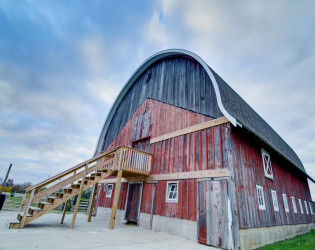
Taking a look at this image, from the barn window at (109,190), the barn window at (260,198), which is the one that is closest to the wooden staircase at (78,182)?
the barn window at (109,190)

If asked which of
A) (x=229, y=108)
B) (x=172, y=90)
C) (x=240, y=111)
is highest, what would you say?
(x=172, y=90)

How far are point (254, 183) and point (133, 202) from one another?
6389 mm

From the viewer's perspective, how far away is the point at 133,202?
9.44 metres

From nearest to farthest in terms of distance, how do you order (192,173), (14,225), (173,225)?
(14,225), (173,225), (192,173)

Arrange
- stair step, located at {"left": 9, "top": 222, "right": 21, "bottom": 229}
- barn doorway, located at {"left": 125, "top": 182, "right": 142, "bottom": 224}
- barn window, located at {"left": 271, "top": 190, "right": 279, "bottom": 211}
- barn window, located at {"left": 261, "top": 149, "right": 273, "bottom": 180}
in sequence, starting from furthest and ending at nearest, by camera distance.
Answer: barn doorway, located at {"left": 125, "top": 182, "right": 142, "bottom": 224}, barn window, located at {"left": 261, "top": 149, "right": 273, "bottom": 180}, barn window, located at {"left": 271, "top": 190, "right": 279, "bottom": 211}, stair step, located at {"left": 9, "top": 222, "right": 21, "bottom": 229}

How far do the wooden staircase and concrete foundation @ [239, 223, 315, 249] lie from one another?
5.00 m

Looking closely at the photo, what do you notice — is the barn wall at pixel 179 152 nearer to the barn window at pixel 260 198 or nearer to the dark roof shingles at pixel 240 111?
the dark roof shingles at pixel 240 111

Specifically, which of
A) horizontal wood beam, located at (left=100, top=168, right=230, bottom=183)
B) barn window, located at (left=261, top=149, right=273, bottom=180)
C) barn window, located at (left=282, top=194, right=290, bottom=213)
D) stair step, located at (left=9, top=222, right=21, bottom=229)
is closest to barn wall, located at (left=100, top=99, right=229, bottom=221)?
horizontal wood beam, located at (left=100, top=168, right=230, bottom=183)

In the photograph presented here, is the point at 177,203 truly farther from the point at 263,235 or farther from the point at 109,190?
the point at 109,190

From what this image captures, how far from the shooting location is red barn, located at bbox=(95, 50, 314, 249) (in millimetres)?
5855

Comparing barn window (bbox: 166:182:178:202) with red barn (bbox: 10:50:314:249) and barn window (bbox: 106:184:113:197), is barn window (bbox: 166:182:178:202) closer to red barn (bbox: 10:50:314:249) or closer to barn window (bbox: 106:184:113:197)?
red barn (bbox: 10:50:314:249)

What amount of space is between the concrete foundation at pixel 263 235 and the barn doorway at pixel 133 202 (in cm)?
528

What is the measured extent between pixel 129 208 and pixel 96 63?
28.2 feet

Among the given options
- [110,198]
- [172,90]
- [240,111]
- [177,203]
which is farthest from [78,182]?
[240,111]
